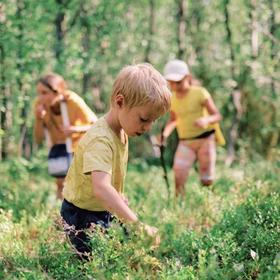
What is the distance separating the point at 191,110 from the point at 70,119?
1.57m

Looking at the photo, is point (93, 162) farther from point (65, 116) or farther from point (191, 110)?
point (191, 110)

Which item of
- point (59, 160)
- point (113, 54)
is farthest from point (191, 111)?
point (113, 54)

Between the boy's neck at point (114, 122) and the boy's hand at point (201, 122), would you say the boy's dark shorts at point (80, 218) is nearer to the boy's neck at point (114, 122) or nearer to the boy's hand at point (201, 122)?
the boy's neck at point (114, 122)

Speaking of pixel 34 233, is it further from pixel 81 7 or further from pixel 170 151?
pixel 170 151

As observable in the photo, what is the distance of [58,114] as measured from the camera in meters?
7.24

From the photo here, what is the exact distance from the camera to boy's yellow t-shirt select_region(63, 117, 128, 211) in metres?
3.50

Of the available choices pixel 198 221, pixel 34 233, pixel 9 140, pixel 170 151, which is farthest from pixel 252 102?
pixel 34 233

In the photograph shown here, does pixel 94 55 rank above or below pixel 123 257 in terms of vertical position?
above

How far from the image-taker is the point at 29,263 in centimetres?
361

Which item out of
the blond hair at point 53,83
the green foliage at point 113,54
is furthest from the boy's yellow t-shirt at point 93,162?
the blond hair at point 53,83

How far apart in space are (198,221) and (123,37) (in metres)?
9.99

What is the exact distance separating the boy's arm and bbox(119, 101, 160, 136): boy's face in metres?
0.31

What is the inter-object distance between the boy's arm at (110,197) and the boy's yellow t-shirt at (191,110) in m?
4.14

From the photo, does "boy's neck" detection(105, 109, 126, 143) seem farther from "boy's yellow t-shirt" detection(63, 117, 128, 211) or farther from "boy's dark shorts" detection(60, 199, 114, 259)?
"boy's dark shorts" detection(60, 199, 114, 259)
